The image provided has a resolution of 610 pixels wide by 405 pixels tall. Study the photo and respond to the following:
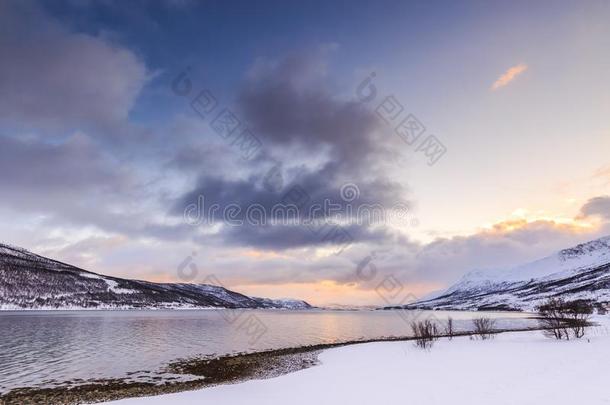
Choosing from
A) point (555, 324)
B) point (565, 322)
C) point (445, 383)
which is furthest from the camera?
point (565, 322)

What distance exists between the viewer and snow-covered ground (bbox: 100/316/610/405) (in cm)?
1975

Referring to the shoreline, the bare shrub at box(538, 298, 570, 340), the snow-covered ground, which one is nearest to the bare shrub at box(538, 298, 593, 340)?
the bare shrub at box(538, 298, 570, 340)

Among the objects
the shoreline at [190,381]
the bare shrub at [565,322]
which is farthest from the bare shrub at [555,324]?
the shoreline at [190,381]

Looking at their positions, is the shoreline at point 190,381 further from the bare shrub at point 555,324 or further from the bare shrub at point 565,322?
the bare shrub at point 565,322

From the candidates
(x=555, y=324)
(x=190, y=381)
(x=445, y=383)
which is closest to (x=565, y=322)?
(x=555, y=324)

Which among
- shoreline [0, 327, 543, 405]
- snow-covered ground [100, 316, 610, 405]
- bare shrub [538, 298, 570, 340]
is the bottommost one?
shoreline [0, 327, 543, 405]

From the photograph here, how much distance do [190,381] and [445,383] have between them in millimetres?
21183

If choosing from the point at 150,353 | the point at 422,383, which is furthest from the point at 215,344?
the point at 422,383

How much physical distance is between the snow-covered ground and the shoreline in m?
3.73

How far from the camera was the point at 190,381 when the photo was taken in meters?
31.8

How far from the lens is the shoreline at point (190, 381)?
26219 millimetres

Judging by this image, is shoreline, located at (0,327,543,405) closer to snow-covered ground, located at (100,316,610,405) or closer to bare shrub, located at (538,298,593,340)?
snow-covered ground, located at (100,316,610,405)

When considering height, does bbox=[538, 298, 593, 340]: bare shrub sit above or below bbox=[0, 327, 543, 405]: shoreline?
above

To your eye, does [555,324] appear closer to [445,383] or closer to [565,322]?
[565,322]
